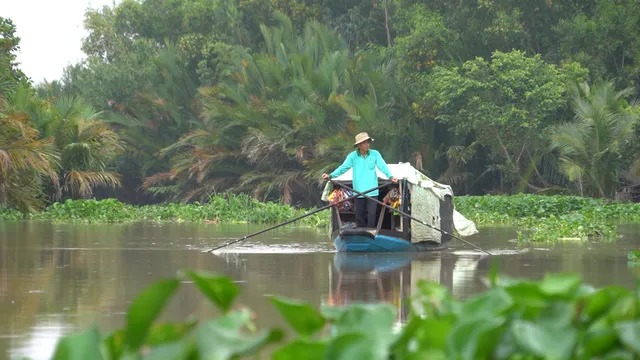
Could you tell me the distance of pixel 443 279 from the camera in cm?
1134

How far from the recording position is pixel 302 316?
264cm

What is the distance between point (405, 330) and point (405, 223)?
515 inches

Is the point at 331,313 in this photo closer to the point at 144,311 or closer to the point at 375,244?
the point at 144,311

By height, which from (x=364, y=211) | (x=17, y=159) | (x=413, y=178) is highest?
(x=17, y=159)

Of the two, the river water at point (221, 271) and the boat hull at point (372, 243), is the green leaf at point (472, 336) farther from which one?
the boat hull at point (372, 243)

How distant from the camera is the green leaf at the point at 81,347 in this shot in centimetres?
232

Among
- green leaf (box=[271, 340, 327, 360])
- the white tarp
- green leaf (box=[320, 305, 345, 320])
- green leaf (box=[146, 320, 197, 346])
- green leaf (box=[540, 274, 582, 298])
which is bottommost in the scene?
green leaf (box=[271, 340, 327, 360])

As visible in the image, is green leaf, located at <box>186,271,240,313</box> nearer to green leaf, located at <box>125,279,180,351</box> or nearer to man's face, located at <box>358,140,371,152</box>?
green leaf, located at <box>125,279,180,351</box>

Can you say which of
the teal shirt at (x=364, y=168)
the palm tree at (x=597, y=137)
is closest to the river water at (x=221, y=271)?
the teal shirt at (x=364, y=168)

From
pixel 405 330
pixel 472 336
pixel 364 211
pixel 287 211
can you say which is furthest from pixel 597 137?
pixel 472 336

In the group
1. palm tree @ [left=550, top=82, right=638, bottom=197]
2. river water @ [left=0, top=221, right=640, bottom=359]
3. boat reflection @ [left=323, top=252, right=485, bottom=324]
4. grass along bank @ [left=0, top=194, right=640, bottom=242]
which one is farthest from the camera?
palm tree @ [left=550, top=82, right=638, bottom=197]

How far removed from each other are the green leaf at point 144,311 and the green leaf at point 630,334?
1007 mm

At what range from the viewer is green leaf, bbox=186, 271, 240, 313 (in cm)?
247

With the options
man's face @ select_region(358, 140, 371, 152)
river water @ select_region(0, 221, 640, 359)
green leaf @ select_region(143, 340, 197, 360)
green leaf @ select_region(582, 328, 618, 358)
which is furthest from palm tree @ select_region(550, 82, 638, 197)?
green leaf @ select_region(143, 340, 197, 360)
